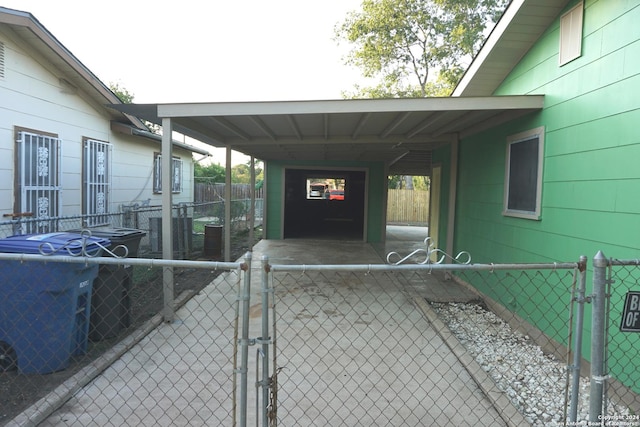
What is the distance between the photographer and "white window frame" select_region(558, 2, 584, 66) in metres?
4.14

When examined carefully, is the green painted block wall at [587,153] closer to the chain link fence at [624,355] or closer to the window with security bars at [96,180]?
the chain link fence at [624,355]

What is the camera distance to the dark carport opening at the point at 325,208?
15.7 meters

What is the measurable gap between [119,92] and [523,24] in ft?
84.6

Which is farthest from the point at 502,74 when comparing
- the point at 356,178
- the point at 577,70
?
the point at 356,178

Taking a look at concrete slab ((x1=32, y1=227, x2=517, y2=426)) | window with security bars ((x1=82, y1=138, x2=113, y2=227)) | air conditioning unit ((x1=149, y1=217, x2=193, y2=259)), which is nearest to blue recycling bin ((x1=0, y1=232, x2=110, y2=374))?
concrete slab ((x1=32, y1=227, x2=517, y2=426))

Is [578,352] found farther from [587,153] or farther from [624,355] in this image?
[587,153]

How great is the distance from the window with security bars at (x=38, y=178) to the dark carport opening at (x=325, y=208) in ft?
28.5

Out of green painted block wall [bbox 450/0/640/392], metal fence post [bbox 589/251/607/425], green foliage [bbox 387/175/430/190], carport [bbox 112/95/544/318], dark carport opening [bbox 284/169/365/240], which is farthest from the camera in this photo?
green foliage [bbox 387/175/430/190]

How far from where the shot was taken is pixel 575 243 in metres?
3.94

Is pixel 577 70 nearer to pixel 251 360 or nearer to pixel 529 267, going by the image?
pixel 529 267

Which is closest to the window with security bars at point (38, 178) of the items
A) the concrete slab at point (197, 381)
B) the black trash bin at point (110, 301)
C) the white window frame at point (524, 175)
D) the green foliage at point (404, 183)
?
the black trash bin at point (110, 301)

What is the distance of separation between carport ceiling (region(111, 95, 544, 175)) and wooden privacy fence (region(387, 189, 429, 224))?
1298 cm

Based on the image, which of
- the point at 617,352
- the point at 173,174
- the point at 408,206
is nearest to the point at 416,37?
the point at 408,206

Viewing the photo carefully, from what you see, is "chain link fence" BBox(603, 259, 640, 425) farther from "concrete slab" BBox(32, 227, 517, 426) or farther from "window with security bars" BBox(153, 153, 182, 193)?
"window with security bars" BBox(153, 153, 182, 193)
